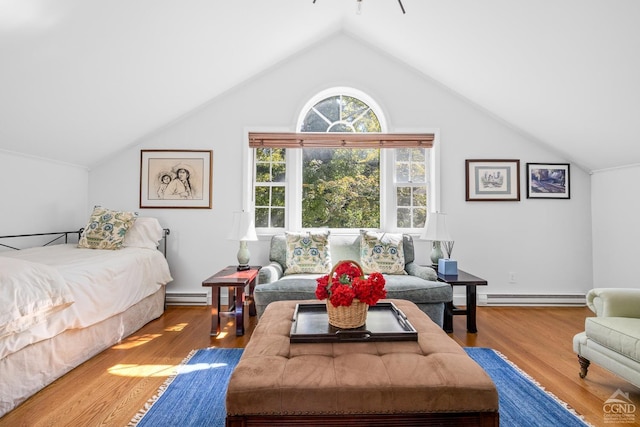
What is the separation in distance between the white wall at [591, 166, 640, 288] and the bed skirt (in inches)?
194

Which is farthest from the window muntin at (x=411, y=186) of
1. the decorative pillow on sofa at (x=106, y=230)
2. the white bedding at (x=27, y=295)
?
the white bedding at (x=27, y=295)

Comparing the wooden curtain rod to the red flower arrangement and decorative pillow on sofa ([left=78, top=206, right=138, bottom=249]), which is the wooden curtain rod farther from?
the red flower arrangement

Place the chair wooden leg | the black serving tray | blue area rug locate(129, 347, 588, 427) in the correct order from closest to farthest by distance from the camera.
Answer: the black serving tray
blue area rug locate(129, 347, 588, 427)
the chair wooden leg

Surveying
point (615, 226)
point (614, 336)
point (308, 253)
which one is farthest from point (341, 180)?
point (615, 226)

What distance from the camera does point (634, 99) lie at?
252cm

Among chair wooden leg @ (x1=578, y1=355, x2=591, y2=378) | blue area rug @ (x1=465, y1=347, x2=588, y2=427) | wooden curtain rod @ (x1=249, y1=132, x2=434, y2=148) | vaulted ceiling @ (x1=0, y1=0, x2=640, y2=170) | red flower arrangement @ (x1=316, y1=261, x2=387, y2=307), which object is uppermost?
vaulted ceiling @ (x1=0, y1=0, x2=640, y2=170)

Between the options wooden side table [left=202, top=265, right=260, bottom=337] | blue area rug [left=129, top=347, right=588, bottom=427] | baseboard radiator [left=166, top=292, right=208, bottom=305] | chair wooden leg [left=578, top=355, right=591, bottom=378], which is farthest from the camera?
baseboard radiator [left=166, top=292, right=208, bottom=305]

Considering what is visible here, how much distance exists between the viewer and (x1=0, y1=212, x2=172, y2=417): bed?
1.76 m

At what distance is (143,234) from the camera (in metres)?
3.50

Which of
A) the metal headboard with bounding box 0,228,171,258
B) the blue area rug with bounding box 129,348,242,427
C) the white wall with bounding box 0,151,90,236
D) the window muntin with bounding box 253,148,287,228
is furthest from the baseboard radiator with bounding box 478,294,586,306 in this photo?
the white wall with bounding box 0,151,90,236

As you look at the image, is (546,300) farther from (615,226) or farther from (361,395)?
(361,395)

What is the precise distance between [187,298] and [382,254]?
2.33 metres

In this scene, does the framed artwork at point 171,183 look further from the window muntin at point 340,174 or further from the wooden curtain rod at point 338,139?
the window muntin at point 340,174

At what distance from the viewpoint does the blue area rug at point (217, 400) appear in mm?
1700
